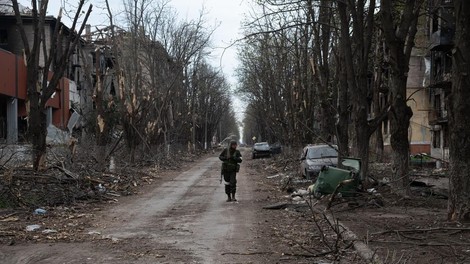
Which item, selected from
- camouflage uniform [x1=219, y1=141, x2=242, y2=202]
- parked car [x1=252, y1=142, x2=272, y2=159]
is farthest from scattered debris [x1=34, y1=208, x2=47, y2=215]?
parked car [x1=252, y1=142, x2=272, y2=159]

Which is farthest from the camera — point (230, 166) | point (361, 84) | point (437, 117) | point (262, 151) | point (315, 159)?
point (262, 151)

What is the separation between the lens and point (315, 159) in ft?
70.0

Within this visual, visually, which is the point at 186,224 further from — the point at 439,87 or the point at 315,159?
the point at 439,87

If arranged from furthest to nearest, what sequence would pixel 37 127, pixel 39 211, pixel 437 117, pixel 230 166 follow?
1. pixel 437 117
2. pixel 37 127
3. pixel 230 166
4. pixel 39 211

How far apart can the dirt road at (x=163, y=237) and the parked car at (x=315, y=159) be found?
603cm

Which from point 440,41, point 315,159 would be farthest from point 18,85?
point 440,41

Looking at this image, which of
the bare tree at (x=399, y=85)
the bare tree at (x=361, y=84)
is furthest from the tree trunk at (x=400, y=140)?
the bare tree at (x=361, y=84)

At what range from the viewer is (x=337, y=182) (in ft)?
45.0

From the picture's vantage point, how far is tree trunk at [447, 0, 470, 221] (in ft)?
31.1

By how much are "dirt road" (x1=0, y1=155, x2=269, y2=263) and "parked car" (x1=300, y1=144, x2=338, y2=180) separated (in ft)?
19.8

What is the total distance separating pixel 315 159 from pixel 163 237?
12987 millimetres

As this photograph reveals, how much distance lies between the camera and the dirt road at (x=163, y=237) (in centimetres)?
748

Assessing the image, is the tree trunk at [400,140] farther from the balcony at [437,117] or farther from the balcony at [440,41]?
the balcony at [437,117]

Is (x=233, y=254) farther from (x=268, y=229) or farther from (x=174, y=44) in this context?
(x=174, y=44)
